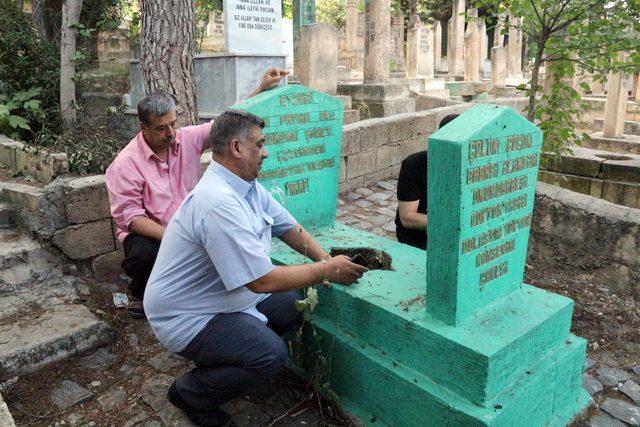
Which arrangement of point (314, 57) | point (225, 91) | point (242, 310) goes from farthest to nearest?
1. point (314, 57)
2. point (225, 91)
3. point (242, 310)

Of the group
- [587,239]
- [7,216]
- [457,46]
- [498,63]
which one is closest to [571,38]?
[587,239]

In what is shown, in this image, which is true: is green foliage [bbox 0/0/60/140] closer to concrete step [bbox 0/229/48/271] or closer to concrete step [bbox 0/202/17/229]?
concrete step [bbox 0/202/17/229]

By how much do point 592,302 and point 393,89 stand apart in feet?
21.6

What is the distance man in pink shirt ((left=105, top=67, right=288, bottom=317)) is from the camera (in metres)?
2.97

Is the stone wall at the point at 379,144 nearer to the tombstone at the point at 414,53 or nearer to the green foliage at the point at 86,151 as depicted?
the green foliage at the point at 86,151

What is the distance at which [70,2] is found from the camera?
5.46m

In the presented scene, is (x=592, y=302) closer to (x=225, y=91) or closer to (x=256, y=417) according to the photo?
(x=256, y=417)

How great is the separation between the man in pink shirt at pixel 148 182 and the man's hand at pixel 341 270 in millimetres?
1171

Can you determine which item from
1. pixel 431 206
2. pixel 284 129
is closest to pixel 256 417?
pixel 431 206

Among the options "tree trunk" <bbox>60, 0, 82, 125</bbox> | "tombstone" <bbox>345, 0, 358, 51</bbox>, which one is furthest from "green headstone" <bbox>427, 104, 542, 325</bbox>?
"tombstone" <bbox>345, 0, 358, 51</bbox>

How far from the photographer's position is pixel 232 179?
221 centimetres

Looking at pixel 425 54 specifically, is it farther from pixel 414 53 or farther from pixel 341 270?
pixel 341 270

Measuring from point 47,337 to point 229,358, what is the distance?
4.28ft

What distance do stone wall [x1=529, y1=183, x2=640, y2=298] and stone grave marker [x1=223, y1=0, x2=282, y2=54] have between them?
→ 462 centimetres
